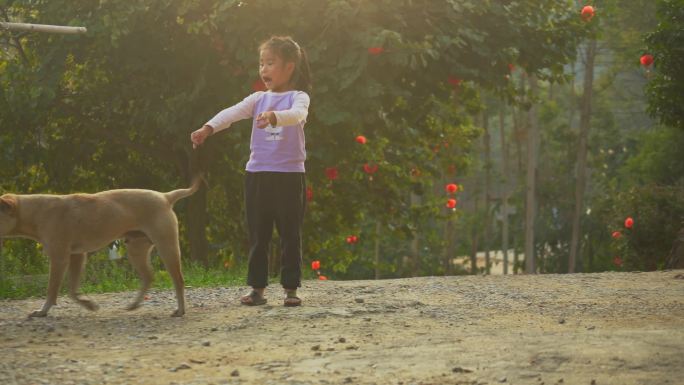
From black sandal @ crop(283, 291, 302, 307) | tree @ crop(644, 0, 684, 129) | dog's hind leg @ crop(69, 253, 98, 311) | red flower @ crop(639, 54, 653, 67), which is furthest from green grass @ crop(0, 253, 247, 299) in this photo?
red flower @ crop(639, 54, 653, 67)

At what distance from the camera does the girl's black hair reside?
8.45 m

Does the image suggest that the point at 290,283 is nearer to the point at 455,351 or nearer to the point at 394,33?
the point at 455,351

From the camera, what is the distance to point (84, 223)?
8039 millimetres

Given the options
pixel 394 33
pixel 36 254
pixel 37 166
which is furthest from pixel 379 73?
pixel 37 166

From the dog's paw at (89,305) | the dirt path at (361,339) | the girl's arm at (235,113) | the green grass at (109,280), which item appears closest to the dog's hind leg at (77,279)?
the dog's paw at (89,305)

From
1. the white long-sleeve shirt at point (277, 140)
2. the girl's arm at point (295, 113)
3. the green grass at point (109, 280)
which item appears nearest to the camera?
the girl's arm at point (295, 113)

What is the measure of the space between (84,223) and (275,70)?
69.3 inches

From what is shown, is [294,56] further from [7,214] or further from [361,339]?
[361,339]

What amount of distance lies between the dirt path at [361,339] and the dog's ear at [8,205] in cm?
76

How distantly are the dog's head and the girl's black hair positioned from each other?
6.88ft

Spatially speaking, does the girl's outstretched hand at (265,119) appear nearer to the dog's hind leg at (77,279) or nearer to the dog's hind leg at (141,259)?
the dog's hind leg at (141,259)

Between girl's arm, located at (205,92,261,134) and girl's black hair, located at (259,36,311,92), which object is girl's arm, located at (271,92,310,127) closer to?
girl's black hair, located at (259,36,311,92)

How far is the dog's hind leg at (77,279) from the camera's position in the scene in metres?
8.27

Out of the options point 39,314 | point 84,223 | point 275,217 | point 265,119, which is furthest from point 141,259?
point 265,119
